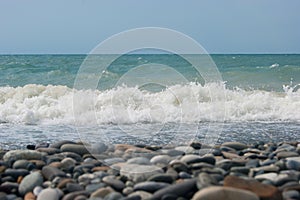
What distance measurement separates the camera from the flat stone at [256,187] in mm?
2949

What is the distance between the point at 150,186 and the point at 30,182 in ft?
3.32

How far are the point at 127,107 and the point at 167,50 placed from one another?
236 inches

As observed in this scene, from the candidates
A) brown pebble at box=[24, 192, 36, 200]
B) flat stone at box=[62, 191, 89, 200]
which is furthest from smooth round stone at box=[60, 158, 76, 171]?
flat stone at box=[62, 191, 89, 200]

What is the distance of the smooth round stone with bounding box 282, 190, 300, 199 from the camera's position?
2996mm

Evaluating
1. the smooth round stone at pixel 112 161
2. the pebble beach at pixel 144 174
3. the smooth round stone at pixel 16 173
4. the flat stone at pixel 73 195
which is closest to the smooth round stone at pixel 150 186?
the pebble beach at pixel 144 174

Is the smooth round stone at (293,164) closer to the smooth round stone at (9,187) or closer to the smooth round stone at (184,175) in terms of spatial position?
the smooth round stone at (184,175)

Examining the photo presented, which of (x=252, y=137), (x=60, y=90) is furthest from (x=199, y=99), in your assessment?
(x=252, y=137)

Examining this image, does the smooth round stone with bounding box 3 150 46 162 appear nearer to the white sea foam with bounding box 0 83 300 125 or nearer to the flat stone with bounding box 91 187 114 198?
the flat stone with bounding box 91 187 114 198

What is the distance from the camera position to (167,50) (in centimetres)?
467

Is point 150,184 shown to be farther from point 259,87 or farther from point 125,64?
point 125,64

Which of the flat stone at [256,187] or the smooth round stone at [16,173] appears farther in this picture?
the smooth round stone at [16,173]

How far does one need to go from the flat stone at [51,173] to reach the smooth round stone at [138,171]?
19.6 inches

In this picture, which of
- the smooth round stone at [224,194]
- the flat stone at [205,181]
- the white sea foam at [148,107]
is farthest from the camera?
the white sea foam at [148,107]

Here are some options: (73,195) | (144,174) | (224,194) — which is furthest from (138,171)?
(224,194)
